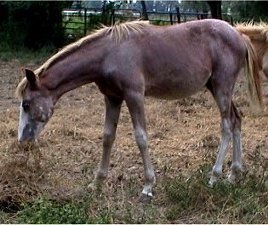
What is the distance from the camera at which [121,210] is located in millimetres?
4426

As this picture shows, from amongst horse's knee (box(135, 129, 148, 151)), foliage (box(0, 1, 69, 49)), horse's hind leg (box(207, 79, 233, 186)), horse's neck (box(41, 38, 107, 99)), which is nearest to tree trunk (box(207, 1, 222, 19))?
foliage (box(0, 1, 69, 49))

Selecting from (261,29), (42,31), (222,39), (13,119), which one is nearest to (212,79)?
(222,39)

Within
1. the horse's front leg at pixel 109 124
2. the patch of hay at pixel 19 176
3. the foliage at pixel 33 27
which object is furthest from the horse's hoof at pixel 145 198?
the foliage at pixel 33 27

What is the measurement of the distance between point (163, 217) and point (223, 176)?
1.38m

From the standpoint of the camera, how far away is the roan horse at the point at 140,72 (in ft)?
16.2

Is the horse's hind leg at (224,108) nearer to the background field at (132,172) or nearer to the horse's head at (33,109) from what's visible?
the background field at (132,172)

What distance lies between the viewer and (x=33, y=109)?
493 cm

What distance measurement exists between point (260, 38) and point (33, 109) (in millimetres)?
4632

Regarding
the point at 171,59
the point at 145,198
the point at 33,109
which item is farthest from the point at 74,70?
the point at 145,198

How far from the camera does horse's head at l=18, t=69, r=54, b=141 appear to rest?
492cm

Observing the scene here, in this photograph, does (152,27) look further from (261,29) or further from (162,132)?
(261,29)

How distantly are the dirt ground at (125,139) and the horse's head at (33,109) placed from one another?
0.32 m

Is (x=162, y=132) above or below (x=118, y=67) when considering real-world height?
below

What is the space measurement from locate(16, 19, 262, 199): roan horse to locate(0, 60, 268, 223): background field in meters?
0.24
